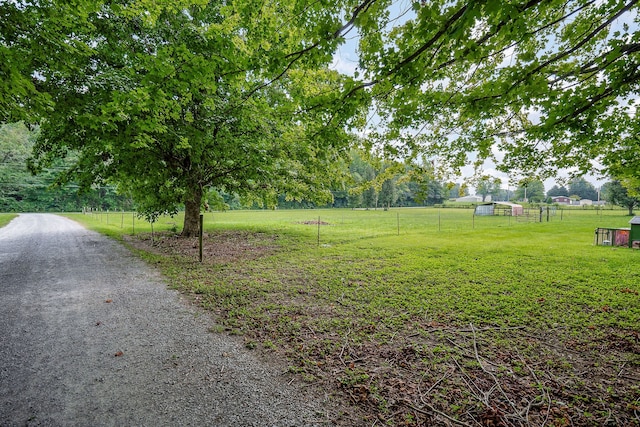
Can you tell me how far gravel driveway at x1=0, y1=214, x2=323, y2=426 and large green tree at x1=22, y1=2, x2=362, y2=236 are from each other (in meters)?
3.33

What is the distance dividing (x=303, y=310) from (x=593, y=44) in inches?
292

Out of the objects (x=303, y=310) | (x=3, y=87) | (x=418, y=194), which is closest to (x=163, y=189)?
(x=3, y=87)

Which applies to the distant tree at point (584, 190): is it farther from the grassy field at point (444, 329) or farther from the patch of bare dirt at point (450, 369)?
the patch of bare dirt at point (450, 369)

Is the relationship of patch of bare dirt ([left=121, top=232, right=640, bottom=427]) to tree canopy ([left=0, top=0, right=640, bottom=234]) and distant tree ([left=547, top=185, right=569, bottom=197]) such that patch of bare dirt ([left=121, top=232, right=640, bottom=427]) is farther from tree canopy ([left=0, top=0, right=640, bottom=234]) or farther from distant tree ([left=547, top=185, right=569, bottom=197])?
distant tree ([left=547, top=185, right=569, bottom=197])

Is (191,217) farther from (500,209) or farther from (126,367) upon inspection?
(500,209)

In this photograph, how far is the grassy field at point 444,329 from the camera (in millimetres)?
2645

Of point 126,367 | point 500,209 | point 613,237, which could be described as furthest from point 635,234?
point 500,209

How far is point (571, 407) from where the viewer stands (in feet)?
8.51

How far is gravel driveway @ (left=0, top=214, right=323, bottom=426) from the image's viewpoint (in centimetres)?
246

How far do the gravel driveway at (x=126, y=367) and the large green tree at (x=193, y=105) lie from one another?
3331 mm

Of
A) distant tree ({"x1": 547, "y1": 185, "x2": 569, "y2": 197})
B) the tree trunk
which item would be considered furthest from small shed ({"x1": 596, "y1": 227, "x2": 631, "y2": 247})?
distant tree ({"x1": 547, "y1": 185, "x2": 569, "y2": 197})

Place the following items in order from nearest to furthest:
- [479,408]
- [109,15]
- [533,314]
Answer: [479,408], [533,314], [109,15]

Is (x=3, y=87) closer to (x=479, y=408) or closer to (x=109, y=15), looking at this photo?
(x=109, y=15)

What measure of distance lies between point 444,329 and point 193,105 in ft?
33.0
